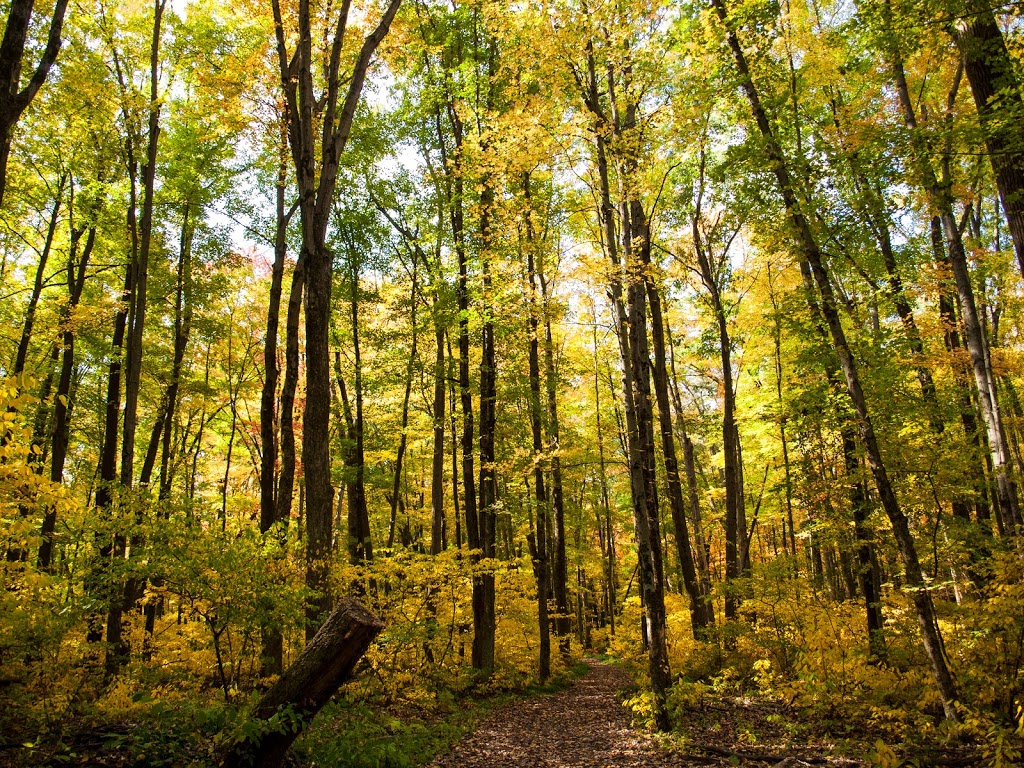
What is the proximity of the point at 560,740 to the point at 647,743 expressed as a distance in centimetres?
153

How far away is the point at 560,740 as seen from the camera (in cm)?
836

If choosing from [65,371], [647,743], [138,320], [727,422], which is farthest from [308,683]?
[65,371]

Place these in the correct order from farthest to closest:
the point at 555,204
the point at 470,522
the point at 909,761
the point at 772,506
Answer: the point at 772,506, the point at 555,204, the point at 470,522, the point at 909,761

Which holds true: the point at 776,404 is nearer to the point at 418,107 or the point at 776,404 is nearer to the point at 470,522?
the point at 470,522

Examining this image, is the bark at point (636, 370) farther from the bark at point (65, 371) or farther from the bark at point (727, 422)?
the bark at point (65, 371)

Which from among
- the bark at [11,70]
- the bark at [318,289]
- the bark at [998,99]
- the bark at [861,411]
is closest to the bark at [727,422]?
the bark at [861,411]

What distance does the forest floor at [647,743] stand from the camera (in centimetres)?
625

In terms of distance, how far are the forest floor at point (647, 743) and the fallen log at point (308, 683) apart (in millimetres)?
2818

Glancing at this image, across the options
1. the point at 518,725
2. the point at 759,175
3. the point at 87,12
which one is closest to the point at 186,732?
the point at 518,725

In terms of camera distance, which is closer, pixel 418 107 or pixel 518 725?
pixel 518 725

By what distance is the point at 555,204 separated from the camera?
14320mm

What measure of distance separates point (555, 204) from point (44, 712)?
520 inches

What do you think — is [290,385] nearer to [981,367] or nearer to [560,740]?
[560,740]

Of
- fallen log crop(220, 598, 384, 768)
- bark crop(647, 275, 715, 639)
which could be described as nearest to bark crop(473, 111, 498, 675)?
bark crop(647, 275, 715, 639)
